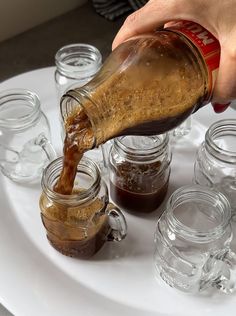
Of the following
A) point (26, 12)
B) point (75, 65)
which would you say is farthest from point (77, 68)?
point (26, 12)

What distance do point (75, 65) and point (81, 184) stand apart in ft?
0.82

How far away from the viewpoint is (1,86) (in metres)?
0.97

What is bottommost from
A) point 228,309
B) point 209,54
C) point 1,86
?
point 228,309

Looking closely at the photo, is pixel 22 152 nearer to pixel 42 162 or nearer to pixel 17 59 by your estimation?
pixel 42 162

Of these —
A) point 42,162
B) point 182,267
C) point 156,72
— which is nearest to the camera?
point 156,72

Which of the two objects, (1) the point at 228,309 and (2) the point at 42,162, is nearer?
(1) the point at 228,309

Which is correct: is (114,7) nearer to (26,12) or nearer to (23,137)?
(26,12)

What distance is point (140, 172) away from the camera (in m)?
0.78

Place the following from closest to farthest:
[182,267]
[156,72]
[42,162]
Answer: [156,72] → [182,267] → [42,162]

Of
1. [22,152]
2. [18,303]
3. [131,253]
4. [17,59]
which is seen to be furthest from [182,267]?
[17,59]

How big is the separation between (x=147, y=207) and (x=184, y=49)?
242mm

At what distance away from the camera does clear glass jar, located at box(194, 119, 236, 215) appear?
80 cm

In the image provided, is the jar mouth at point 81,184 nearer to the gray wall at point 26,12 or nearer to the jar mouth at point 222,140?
the jar mouth at point 222,140

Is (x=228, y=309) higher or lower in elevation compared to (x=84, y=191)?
lower
